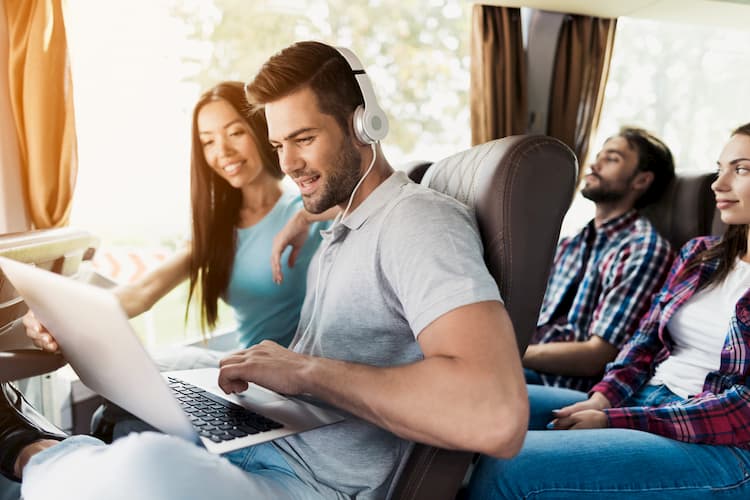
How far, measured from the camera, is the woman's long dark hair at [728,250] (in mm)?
1536

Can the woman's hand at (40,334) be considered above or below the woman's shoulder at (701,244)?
above

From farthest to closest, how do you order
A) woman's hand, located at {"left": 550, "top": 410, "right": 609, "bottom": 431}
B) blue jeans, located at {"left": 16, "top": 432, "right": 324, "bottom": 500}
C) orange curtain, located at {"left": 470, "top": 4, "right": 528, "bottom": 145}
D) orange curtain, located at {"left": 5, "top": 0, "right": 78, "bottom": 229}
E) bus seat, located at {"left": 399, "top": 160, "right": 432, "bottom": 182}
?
orange curtain, located at {"left": 470, "top": 4, "right": 528, "bottom": 145}, orange curtain, located at {"left": 5, "top": 0, "right": 78, "bottom": 229}, bus seat, located at {"left": 399, "top": 160, "right": 432, "bottom": 182}, woman's hand, located at {"left": 550, "top": 410, "right": 609, "bottom": 431}, blue jeans, located at {"left": 16, "top": 432, "right": 324, "bottom": 500}

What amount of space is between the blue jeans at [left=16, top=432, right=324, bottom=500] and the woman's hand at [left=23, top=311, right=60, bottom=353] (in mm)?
243

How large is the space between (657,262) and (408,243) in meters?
1.26

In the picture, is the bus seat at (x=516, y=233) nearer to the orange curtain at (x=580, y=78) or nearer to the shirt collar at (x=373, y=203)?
the shirt collar at (x=373, y=203)

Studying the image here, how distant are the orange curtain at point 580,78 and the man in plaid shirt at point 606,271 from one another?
1082 millimetres

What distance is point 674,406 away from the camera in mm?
1306

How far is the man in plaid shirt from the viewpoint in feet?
6.09

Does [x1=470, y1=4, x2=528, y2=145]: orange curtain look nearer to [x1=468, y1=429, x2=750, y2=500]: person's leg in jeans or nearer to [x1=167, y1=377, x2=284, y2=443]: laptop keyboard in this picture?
[x1=468, y1=429, x2=750, y2=500]: person's leg in jeans

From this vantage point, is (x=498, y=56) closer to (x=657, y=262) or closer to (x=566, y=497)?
(x=657, y=262)

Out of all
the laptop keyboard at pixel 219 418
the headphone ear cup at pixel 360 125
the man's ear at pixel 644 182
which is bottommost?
the laptop keyboard at pixel 219 418

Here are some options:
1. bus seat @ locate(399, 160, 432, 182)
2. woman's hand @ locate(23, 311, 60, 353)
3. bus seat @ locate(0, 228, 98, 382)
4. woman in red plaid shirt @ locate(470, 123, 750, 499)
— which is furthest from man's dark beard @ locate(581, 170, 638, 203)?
woman's hand @ locate(23, 311, 60, 353)

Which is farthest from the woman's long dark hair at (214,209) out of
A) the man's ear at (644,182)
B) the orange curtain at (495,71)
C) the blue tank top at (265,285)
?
the orange curtain at (495,71)

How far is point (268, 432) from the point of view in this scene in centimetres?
87
